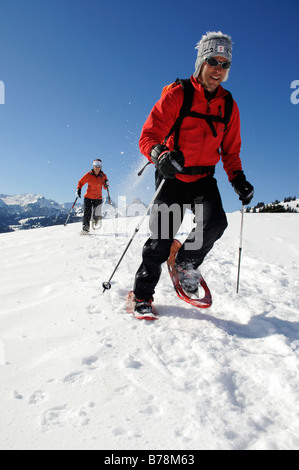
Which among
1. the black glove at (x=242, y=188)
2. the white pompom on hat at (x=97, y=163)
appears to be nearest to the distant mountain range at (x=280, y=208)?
the white pompom on hat at (x=97, y=163)

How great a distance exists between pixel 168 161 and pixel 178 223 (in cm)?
83

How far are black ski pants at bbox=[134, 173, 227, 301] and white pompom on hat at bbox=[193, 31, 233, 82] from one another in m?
1.17

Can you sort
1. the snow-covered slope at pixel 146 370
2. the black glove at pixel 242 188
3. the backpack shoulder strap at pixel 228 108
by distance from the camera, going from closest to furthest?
the snow-covered slope at pixel 146 370, the backpack shoulder strap at pixel 228 108, the black glove at pixel 242 188

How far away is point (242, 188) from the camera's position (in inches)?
121

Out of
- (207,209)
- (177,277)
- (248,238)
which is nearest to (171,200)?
(207,209)

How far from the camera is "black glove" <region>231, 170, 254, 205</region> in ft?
10.0

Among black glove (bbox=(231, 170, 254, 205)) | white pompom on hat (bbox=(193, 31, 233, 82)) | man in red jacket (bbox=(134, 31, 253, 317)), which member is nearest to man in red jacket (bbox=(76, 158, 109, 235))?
man in red jacket (bbox=(134, 31, 253, 317))

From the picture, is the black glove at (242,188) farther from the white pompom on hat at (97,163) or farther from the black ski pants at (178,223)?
the white pompom on hat at (97,163)

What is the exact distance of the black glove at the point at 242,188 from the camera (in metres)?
3.06

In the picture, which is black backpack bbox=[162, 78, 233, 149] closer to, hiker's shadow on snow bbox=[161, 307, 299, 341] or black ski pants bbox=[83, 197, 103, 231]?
hiker's shadow on snow bbox=[161, 307, 299, 341]

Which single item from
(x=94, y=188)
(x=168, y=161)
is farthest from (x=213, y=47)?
(x=94, y=188)

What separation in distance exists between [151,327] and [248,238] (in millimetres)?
4870

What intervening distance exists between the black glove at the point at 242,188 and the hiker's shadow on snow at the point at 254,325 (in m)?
1.27
